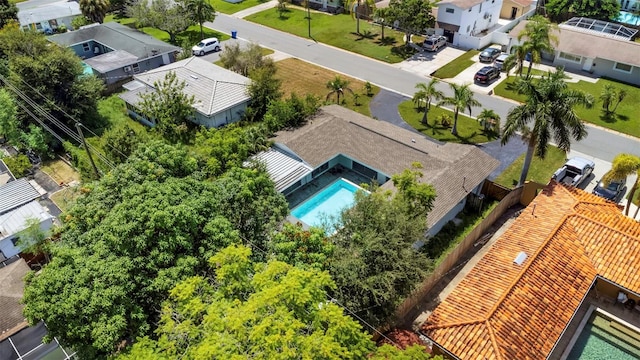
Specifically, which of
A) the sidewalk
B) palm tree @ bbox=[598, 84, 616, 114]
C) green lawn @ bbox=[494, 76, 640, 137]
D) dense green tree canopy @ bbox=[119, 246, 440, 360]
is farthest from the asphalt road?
dense green tree canopy @ bbox=[119, 246, 440, 360]

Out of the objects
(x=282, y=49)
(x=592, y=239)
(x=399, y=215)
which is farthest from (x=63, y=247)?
(x=282, y=49)

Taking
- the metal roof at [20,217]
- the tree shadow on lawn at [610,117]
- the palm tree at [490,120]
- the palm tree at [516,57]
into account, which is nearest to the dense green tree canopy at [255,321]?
the metal roof at [20,217]

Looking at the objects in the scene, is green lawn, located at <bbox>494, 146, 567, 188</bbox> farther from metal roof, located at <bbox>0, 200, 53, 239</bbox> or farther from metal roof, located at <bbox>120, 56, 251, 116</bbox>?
metal roof, located at <bbox>0, 200, 53, 239</bbox>

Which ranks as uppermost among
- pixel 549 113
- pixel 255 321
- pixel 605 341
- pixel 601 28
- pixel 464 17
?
pixel 549 113

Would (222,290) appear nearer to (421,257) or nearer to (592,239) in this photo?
(421,257)

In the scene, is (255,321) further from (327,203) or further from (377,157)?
(377,157)

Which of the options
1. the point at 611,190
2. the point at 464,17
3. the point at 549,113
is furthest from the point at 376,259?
the point at 464,17

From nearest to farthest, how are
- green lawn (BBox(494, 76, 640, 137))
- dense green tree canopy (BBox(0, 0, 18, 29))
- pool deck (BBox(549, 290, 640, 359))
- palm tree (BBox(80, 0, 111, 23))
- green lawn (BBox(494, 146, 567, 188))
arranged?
pool deck (BBox(549, 290, 640, 359)), green lawn (BBox(494, 146, 567, 188)), green lawn (BBox(494, 76, 640, 137)), dense green tree canopy (BBox(0, 0, 18, 29)), palm tree (BBox(80, 0, 111, 23))

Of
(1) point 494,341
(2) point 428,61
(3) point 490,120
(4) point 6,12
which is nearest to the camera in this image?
(1) point 494,341
